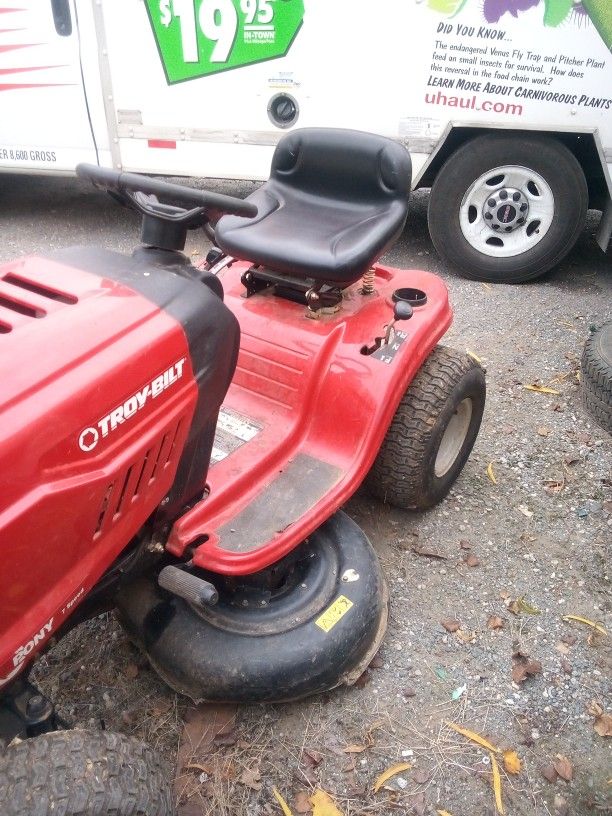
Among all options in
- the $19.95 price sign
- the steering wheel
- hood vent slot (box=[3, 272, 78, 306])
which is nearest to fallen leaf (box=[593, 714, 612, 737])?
the steering wheel

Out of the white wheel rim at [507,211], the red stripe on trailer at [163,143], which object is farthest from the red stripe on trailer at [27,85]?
the white wheel rim at [507,211]

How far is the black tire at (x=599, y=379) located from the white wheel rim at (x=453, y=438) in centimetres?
78

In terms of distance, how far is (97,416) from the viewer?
1.21 meters

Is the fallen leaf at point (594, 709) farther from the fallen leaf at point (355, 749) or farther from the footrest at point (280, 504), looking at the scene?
the footrest at point (280, 504)

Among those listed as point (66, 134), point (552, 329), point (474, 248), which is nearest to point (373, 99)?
point (474, 248)

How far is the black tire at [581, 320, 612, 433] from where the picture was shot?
9.59 feet

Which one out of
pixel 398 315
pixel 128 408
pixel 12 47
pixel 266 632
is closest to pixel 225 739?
pixel 266 632

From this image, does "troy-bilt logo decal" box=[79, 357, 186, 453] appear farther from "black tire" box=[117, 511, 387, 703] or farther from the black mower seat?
the black mower seat

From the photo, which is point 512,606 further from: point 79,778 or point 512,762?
point 79,778

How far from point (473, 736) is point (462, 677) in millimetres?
185

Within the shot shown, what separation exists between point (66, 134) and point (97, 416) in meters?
3.84

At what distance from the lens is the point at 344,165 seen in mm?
2553

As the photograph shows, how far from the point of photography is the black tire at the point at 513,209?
392cm

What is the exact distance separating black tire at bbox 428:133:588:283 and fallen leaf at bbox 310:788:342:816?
339cm
